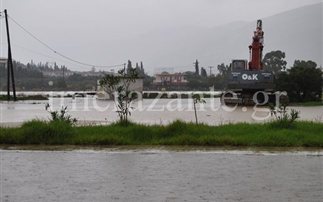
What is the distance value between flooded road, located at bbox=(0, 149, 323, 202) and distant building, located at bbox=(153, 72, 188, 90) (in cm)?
9223

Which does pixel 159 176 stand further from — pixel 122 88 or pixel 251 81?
pixel 251 81

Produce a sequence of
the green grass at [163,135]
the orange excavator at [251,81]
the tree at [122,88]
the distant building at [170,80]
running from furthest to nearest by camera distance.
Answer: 1. the distant building at [170,80]
2. the orange excavator at [251,81]
3. the tree at [122,88]
4. the green grass at [163,135]

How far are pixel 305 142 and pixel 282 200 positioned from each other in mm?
5313

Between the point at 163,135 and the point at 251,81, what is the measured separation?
20.1 meters

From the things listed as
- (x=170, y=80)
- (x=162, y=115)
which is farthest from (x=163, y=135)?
(x=170, y=80)

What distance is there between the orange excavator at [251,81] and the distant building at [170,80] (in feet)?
227

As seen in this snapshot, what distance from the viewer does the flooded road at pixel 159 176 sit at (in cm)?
595

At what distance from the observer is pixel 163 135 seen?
37.6ft

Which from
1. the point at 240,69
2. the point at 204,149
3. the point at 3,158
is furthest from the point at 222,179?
the point at 240,69

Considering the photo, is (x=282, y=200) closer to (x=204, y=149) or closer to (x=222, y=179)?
(x=222, y=179)

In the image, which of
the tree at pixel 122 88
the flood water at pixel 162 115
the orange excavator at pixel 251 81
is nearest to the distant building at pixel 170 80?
the orange excavator at pixel 251 81

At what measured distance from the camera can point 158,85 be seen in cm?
10419

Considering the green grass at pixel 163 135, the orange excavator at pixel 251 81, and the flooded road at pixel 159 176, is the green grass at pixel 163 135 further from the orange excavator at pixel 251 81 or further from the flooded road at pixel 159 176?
the orange excavator at pixel 251 81

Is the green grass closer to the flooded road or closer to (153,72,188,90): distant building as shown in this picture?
the flooded road
